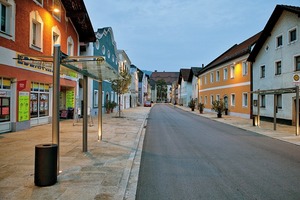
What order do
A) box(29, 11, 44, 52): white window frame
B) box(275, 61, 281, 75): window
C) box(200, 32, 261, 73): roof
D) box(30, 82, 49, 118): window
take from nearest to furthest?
1. box(29, 11, 44, 52): white window frame
2. box(30, 82, 49, 118): window
3. box(275, 61, 281, 75): window
4. box(200, 32, 261, 73): roof

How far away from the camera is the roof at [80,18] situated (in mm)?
18062

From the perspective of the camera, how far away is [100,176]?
18.0ft

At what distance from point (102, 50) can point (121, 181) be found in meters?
25.4

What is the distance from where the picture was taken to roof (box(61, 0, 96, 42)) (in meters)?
18.1

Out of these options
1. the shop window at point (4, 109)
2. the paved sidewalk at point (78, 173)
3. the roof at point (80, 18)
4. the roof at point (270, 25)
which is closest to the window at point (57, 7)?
the roof at point (80, 18)

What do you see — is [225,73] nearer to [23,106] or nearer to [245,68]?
[245,68]

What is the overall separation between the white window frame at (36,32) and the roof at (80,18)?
12.9 feet

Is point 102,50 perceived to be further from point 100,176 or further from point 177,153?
point 100,176

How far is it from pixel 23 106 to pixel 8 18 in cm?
424

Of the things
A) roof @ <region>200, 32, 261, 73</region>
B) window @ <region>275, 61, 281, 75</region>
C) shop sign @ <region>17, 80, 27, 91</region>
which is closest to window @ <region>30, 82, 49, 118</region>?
shop sign @ <region>17, 80, 27, 91</region>

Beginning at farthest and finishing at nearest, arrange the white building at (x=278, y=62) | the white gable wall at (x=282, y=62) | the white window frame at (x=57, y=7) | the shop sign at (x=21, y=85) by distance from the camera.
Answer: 1. the white gable wall at (x=282, y=62)
2. the white building at (x=278, y=62)
3. the white window frame at (x=57, y=7)
4. the shop sign at (x=21, y=85)

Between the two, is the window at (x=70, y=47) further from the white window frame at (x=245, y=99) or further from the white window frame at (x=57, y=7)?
the white window frame at (x=245, y=99)

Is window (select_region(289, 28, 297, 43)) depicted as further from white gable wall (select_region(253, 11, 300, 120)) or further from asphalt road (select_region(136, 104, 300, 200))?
asphalt road (select_region(136, 104, 300, 200))

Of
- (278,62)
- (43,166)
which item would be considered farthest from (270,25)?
(43,166)
